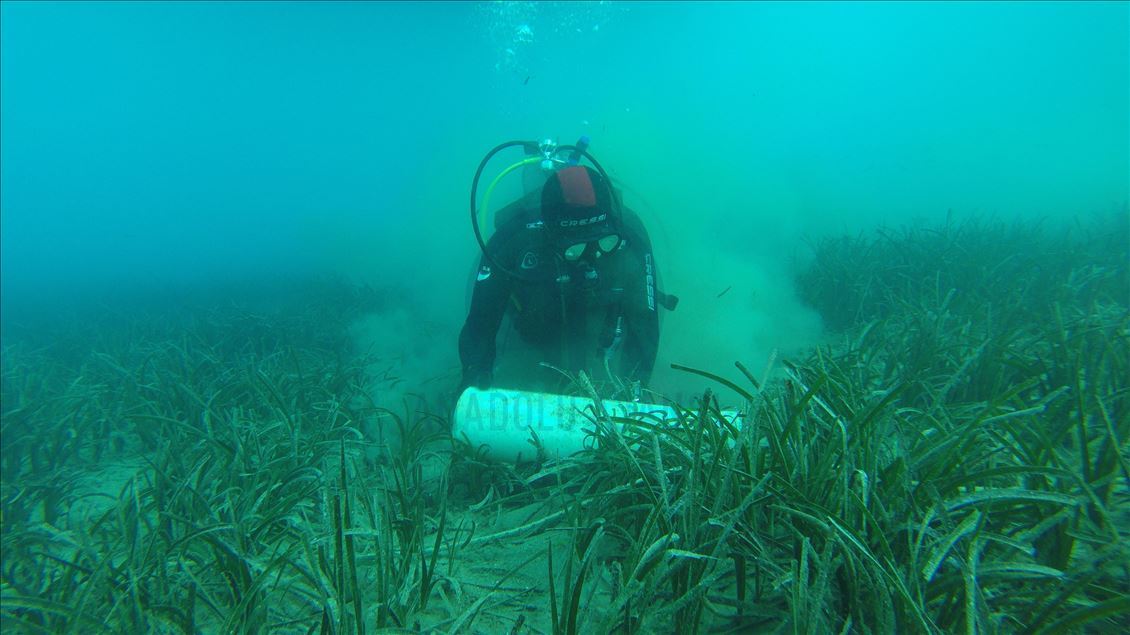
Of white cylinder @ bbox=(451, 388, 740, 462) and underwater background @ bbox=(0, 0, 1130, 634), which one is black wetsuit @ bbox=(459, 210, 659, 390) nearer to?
underwater background @ bbox=(0, 0, 1130, 634)

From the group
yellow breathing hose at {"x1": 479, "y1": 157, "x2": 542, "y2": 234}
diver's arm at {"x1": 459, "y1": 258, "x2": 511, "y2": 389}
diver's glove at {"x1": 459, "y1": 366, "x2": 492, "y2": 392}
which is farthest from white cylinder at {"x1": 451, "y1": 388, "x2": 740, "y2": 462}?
yellow breathing hose at {"x1": 479, "y1": 157, "x2": 542, "y2": 234}

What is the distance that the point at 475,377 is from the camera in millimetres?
3350

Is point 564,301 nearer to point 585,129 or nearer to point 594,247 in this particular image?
point 594,247

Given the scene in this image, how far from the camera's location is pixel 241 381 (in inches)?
141

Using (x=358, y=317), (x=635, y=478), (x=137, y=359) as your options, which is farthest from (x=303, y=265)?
(x=635, y=478)

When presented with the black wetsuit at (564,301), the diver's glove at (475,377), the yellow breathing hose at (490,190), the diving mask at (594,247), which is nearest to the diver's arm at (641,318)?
the black wetsuit at (564,301)

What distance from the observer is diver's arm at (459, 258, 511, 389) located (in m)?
3.61

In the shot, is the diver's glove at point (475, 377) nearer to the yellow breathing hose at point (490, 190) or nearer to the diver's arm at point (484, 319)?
the diver's arm at point (484, 319)

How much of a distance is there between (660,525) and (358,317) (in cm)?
732

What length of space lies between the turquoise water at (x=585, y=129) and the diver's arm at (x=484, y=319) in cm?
170

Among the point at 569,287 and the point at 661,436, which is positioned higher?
the point at 569,287

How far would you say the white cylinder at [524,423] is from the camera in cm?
232

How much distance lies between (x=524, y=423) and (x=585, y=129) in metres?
20.0

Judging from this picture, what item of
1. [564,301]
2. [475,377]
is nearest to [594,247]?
[564,301]
